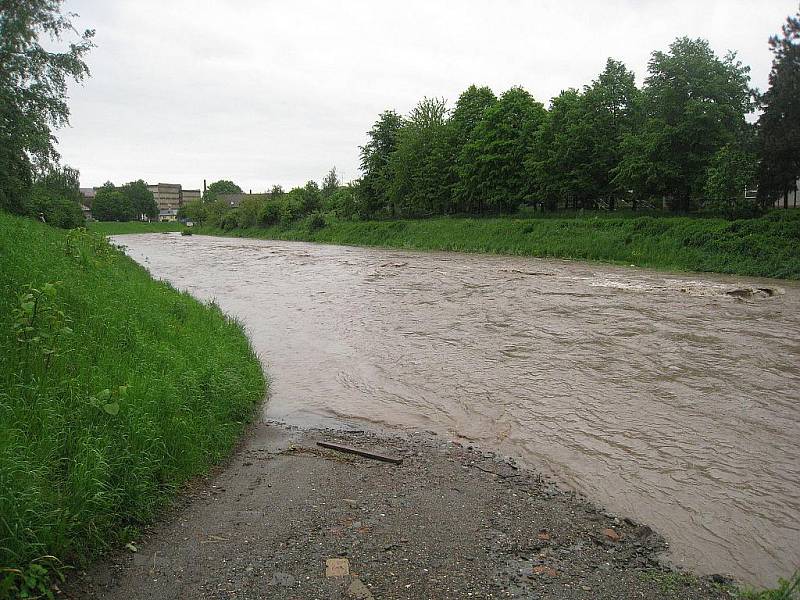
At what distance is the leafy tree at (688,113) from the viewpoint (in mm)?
32656

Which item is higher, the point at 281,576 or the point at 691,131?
the point at 691,131

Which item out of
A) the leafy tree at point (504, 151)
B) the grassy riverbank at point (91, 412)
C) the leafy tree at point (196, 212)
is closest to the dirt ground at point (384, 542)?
the grassy riverbank at point (91, 412)

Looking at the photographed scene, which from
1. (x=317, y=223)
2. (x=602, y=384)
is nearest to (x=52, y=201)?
(x=317, y=223)

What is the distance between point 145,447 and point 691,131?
35.3m

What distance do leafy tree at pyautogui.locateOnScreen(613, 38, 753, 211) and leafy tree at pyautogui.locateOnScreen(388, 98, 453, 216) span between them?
2288 cm

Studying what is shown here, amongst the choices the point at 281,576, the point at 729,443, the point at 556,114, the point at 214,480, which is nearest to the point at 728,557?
the point at 729,443

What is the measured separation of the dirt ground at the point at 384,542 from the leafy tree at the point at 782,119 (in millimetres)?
27753

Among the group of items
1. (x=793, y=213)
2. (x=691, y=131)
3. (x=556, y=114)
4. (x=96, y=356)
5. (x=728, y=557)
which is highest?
(x=556, y=114)

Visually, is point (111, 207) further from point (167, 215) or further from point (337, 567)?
point (337, 567)

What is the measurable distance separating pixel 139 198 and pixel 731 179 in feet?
482

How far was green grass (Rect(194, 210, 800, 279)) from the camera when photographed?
84.9ft

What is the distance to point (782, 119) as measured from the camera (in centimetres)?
2692

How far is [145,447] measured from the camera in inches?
209

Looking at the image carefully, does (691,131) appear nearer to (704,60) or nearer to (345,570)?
(704,60)
